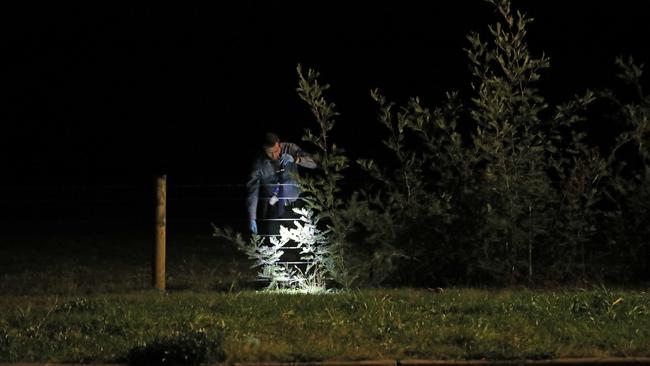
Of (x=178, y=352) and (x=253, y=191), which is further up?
(x=253, y=191)

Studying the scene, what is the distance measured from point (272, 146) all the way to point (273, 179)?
0.44m

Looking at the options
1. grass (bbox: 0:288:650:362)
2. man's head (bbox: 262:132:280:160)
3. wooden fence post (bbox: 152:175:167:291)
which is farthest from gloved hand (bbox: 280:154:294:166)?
grass (bbox: 0:288:650:362)

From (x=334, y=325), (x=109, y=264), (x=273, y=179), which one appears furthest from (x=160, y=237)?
(x=109, y=264)

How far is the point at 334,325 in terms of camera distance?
7965 millimetres

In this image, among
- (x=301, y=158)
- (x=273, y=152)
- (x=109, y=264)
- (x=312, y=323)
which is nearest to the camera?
(x=312, y=323)

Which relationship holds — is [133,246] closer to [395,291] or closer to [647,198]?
[395,291]

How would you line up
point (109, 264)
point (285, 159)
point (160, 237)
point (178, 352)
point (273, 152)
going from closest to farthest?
1. point (178, 352)
2. point (160, 237)
3. point (285, 159)
4. point (273, 152)
5. point (109, 264)

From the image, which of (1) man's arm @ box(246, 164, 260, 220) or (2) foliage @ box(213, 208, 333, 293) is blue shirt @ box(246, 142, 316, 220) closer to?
(1) man's arm @ box(246, 164, 260, 220)

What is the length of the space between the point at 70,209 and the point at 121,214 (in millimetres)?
1302

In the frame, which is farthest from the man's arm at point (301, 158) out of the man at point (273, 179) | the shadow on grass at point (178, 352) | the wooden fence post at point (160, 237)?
the shadow on grass at point (178, 352)

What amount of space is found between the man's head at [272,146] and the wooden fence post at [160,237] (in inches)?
80.7

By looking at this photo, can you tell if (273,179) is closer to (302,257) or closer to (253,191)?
(253,191)

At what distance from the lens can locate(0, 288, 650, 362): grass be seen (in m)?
7.16

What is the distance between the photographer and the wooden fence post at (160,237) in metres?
9.81
